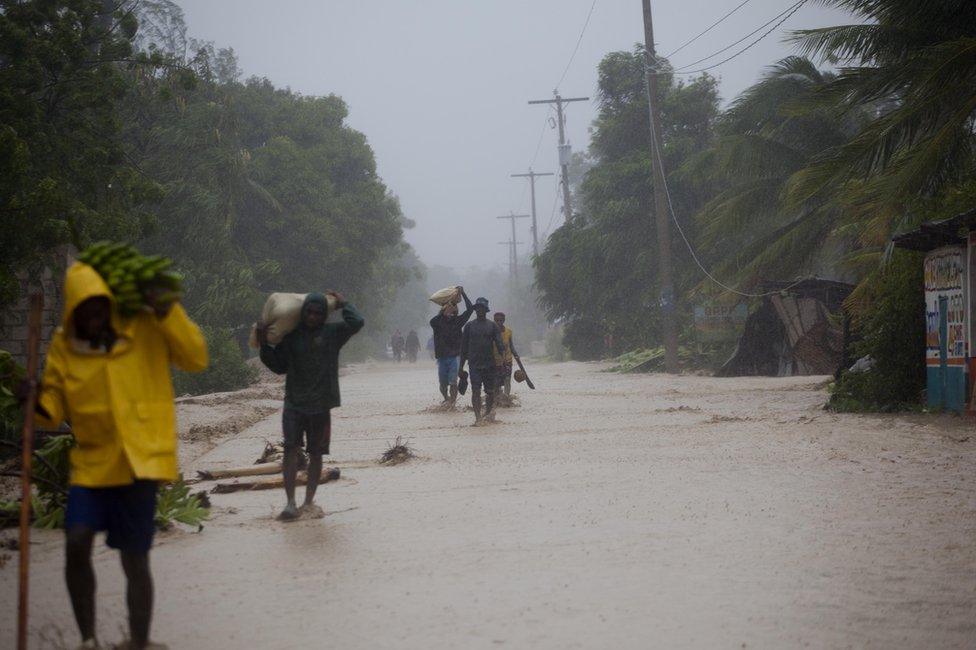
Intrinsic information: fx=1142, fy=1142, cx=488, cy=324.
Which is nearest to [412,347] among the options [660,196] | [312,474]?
[660,196]

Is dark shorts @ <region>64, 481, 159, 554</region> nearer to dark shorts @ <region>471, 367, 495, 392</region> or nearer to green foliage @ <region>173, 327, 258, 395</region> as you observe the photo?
dark shorts @ <region>471, 367, 495, 392</region>

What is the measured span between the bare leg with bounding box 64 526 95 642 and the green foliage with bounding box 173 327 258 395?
2111 cm

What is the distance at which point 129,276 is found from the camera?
4445 millimetres

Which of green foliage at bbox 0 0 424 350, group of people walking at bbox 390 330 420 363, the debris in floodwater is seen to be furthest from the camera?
group of people walking at bbox 390 330 420 363

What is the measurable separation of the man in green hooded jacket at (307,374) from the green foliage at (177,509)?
1.93 feet

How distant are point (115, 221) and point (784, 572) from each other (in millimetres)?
15640

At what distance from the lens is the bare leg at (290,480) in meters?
7.88

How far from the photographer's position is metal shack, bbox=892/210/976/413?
13.1 metres

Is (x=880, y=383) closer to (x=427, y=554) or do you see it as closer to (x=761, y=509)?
(x=761, y=509)

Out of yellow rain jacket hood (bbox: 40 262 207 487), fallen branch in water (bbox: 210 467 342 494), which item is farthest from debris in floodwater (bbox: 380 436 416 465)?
yellow rain jacket hood (bbox: 40 262 207 487)

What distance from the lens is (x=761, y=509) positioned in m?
7.78

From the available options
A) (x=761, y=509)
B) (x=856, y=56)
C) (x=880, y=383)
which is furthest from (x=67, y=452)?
(x=856, y=56)

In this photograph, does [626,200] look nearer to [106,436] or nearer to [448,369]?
[448,369]

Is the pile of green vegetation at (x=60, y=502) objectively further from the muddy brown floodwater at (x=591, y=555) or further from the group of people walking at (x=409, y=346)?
the group of people walking at (x=409, y=346)
